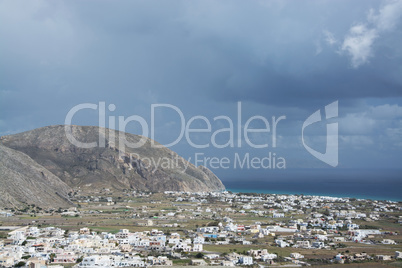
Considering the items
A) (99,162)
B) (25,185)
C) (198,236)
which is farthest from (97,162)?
(198,236)

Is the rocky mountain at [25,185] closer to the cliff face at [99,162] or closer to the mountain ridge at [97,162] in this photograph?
the mountain ridge at [97,162]

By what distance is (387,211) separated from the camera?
9831 centimetres

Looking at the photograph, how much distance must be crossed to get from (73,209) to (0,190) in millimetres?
14503

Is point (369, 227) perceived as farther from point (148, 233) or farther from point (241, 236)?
point (148, 233)

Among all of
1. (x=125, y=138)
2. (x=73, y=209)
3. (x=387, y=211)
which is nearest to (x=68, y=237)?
(x=73, y=209)

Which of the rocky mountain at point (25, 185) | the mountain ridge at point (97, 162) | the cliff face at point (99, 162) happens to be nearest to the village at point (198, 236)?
the rocky mountain at point (25, 185)

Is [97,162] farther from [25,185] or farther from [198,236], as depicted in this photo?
[198,236]

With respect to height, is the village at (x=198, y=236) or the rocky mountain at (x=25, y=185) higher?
Result: the rocky mountain at (x=25, y=185)

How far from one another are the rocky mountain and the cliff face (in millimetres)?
25314

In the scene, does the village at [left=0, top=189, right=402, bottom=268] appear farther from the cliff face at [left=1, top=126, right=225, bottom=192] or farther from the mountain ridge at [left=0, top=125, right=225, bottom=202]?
the cliff face at [left=1, top=126, right=225, bottom=192]

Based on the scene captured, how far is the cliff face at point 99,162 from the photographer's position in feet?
486

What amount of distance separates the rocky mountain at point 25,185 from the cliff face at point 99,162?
25314mm

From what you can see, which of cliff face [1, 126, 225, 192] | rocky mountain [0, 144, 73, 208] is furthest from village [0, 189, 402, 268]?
cliff face [1, 126, 225, 192]

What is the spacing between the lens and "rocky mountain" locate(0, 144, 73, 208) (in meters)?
96.9
